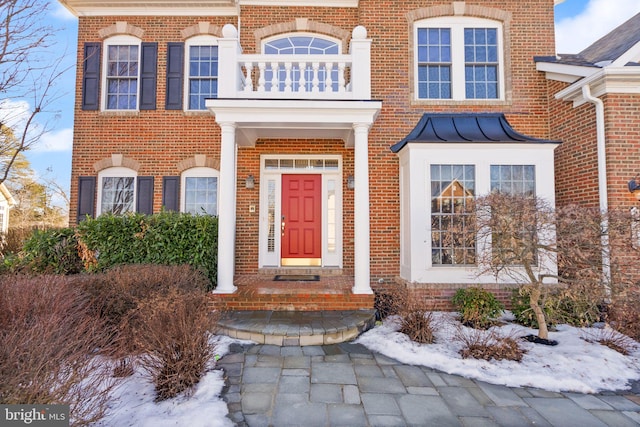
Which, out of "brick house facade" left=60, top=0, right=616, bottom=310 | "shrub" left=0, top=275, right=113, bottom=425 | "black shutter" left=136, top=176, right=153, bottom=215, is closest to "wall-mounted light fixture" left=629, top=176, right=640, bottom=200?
"brick house facade" left=60, top=0, right=616, bottom=310

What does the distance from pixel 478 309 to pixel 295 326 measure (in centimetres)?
291

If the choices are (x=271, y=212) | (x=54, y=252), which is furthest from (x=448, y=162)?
(x=54, y=252)

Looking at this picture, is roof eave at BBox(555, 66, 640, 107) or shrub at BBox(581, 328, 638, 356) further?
roof eave at BBox(555, 66, 640, 107)

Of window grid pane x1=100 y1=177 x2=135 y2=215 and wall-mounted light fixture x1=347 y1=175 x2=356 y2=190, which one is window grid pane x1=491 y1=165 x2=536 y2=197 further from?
window grid pane x1=100 y1=177 x2=135 y2=215

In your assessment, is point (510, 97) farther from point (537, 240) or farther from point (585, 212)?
point (537, 240)

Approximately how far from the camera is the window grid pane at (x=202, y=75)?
777 centimetres

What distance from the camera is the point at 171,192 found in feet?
24.6

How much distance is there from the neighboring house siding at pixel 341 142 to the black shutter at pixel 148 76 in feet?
0.31

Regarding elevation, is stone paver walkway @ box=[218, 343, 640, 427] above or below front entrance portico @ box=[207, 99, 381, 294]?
below

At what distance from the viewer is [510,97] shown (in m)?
6.95

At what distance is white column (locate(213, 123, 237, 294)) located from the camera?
5.38m

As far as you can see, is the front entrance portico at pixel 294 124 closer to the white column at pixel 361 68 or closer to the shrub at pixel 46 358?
the white column at pixel 361 68

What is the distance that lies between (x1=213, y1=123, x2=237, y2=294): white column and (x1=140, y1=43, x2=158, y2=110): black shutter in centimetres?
332

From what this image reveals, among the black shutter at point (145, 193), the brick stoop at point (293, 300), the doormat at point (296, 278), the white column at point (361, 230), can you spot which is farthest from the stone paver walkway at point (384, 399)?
the black shutter at point (145, 193)
